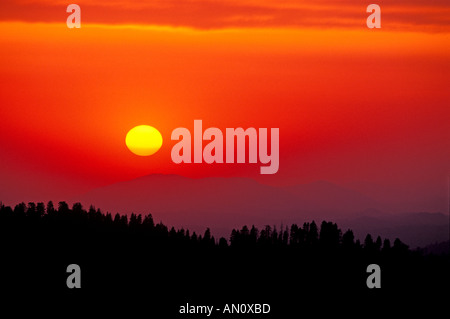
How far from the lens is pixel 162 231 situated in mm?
48938

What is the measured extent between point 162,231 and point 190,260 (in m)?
3.42

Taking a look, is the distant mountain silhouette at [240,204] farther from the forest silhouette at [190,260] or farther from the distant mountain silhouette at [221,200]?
the forest silhouette at [190,260]

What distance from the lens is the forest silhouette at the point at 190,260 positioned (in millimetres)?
42938

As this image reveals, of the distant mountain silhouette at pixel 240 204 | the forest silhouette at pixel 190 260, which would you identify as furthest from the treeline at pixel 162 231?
the distant mountain silhouette at pixel 240 204

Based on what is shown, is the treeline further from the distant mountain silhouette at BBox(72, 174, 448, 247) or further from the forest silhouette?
the distant mountain silhouette at BBox(72, 174, 448, 247)

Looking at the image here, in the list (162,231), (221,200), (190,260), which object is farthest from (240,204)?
(190,260)

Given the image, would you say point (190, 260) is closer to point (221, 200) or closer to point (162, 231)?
point (162, 231)

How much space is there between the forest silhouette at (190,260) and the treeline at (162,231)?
0.21ft

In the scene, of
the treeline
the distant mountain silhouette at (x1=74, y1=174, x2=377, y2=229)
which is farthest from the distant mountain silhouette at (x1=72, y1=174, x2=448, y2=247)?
the treeline

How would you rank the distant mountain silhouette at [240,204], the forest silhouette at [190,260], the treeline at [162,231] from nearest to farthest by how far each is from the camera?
the forest silhouette at [190,260] → the treeline at [162,231] → the distant mountain silhouette at [240,204]

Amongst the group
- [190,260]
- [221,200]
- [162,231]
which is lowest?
[190,260]

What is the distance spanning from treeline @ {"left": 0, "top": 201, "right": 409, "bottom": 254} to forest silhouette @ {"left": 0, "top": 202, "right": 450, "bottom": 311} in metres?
0.06
